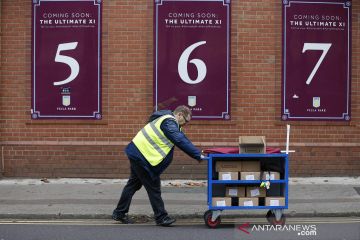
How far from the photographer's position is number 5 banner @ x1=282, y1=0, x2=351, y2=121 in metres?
12.6

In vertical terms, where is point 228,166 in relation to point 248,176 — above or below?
above

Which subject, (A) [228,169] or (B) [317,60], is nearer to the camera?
(A) [228,169]

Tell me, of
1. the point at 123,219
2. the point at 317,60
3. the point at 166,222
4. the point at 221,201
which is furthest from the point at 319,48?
the point at 123,219

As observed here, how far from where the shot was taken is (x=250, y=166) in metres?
8.42

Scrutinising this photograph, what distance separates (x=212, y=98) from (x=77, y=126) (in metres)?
2.85

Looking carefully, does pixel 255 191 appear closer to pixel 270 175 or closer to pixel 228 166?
pixel 270 175

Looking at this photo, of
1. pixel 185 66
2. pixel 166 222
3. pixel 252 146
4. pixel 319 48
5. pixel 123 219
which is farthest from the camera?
pixel 319 48

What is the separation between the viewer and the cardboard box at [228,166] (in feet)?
27.4

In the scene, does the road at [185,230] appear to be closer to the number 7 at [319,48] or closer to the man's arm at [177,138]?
the man's arm at [177,138]

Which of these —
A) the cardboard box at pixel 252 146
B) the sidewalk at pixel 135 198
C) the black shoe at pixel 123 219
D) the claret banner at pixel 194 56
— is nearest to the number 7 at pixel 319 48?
the claret banner at pixel 194 56

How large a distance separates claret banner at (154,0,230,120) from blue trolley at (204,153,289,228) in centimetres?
411

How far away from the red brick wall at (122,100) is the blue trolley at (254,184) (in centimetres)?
407

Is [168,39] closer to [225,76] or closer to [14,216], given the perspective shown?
[225,76]

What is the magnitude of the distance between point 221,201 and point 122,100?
4807 millimetres
